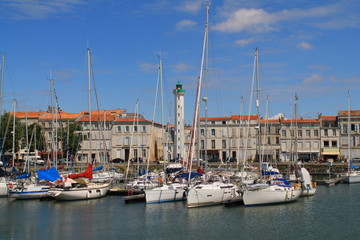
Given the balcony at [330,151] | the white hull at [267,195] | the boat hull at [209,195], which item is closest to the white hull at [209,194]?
the boat hull at [209,195]

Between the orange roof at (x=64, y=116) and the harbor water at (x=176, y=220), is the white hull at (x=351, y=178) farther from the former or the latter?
the orange roof at (x=64, y=116)

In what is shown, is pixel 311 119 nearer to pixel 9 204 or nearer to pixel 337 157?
pixel 337 157

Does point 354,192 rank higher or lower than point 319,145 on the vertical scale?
lower

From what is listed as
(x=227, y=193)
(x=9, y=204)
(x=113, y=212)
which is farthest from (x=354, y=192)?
(x=9, y=204)

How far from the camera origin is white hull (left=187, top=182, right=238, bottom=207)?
3434 cm

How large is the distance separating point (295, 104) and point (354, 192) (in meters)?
12.3

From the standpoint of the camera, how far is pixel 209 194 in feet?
115

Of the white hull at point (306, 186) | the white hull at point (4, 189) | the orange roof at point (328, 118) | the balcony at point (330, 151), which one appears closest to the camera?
the white hull at point (306, 186)

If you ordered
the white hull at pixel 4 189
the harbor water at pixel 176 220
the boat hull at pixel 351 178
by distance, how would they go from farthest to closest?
the boat hull at pixel 351 178, the white hull at pixel 4 189, the harbor water at pixel 176 220

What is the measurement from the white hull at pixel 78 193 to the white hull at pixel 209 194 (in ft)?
36.5

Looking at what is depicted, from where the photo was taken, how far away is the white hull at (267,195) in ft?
115

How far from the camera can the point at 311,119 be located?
7881 cm

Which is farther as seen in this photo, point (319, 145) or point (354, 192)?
point (319, 145)

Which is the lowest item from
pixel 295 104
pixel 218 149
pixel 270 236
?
pixel 270 236
